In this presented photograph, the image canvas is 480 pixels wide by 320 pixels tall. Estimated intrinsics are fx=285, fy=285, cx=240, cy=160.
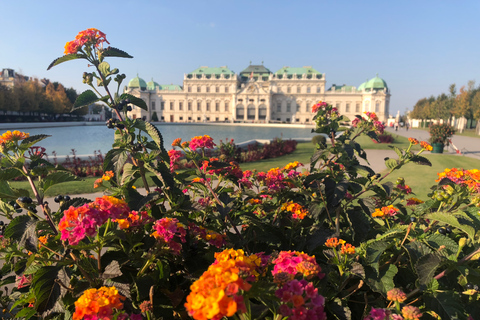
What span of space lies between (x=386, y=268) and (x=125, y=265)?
50.8 inches

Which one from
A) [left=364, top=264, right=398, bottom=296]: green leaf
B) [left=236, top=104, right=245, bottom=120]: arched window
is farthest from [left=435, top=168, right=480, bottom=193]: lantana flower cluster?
[left=236, top=104, right=245, bottom=120]: arched window

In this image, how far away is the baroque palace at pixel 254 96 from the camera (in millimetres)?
72938

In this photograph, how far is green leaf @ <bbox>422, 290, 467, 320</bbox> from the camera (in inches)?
44.6

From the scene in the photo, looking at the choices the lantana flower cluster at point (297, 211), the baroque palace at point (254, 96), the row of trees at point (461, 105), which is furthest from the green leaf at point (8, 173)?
the baroque palace at point (254, 96)

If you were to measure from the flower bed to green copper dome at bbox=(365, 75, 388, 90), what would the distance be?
79637 millimetres

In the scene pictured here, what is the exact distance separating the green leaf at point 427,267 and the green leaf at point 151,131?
1413 millimetres

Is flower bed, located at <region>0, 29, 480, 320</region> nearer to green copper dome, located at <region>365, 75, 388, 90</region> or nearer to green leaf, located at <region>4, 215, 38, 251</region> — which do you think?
green leaf, located at <region>4, 215, 38, 251</region>

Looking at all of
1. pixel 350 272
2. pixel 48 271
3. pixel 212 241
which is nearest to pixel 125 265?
pixel 48 271

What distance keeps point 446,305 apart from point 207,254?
3.56ft

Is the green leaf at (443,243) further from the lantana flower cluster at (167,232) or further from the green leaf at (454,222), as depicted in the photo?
the lantana flower cluster at (167,232)

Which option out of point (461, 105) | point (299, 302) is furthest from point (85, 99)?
point (461, 105)

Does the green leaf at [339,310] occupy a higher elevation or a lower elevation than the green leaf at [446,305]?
lower

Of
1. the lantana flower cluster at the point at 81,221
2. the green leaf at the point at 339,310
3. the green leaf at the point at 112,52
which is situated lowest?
the green leaf at the point at 339,310

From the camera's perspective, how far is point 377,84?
72.5 m
